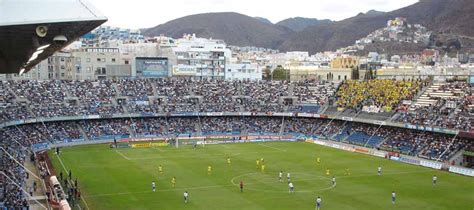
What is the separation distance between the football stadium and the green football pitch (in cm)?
15

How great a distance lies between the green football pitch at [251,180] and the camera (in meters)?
37.8

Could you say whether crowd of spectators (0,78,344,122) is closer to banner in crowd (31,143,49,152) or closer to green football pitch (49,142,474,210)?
banner in crowd (31,143,49,152)

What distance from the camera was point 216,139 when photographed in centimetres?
7644

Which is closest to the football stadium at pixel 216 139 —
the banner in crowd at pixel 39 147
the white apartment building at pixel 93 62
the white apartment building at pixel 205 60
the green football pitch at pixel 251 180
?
the green football pitch at pixel 251 180

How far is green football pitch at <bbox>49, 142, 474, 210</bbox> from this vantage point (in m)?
37.8

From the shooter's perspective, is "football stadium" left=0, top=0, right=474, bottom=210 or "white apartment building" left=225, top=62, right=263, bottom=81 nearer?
"football stadium" left=0, top=0, right=474, bottom=210

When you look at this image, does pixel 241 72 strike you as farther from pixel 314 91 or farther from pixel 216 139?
pixel 216 139

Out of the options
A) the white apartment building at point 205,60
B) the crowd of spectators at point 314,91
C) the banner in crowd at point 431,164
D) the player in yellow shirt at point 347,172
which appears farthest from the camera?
the white apartment building at point 205,60

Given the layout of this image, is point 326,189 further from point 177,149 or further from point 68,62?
point 68,62

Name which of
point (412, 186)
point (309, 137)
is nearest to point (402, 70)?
point (309, 137)

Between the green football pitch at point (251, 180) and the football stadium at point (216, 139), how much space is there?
0.15 m

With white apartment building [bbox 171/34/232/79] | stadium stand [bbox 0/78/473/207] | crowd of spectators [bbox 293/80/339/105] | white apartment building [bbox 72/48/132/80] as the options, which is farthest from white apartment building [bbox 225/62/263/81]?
crowd of spectators [bbox 293/80/339/105]

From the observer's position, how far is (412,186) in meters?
44.1

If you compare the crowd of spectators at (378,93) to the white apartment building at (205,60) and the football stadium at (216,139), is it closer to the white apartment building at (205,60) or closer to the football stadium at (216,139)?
the football stadium at (216,139)
